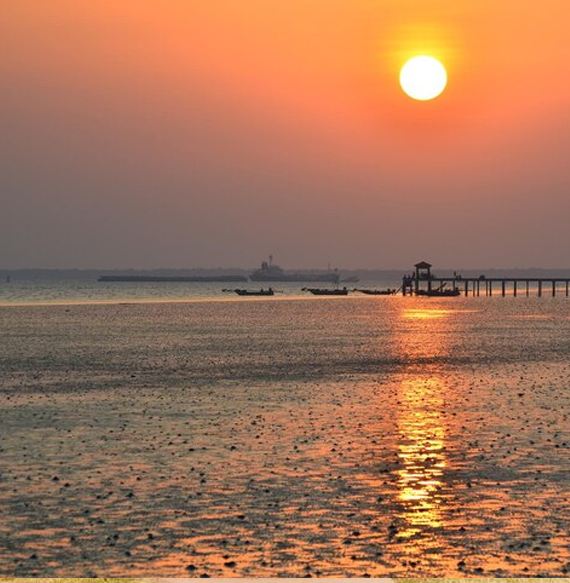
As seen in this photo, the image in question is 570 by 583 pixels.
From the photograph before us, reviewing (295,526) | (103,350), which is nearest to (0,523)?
(295,526)

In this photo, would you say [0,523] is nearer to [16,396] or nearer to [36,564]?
[36,564]

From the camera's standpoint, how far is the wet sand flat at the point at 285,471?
17172 mm

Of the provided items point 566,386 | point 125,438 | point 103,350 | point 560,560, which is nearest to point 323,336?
point 103,350

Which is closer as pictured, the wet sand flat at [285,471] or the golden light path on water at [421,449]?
the wet sand flat at [285,471]

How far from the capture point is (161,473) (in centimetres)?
2381

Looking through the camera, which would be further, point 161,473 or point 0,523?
point 161,473

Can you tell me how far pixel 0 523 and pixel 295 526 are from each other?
499 centimetres

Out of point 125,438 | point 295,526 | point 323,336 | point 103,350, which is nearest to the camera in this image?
point 295,526

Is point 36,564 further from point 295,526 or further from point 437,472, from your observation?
point 437,472

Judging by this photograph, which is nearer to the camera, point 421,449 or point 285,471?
point 285,471

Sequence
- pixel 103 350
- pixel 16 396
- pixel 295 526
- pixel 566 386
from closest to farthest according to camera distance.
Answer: pixel 295 526, pixel 16 396, pixel 566 386, pixel 103 350

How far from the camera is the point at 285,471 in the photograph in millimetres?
24031

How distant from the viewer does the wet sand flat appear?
17.2m

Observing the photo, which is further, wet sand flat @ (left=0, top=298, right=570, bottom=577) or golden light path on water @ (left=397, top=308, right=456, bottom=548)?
golden light path on water @ (left=397, top=308, right=456, bottom=548)
